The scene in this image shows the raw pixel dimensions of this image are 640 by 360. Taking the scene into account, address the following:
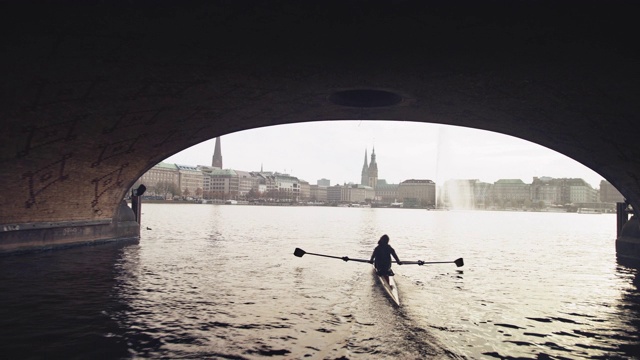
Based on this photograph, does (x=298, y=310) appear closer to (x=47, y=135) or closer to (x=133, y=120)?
(x=133, y=120)

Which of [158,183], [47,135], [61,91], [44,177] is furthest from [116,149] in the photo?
[158,183]

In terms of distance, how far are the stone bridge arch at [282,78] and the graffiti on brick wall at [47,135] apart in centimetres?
9

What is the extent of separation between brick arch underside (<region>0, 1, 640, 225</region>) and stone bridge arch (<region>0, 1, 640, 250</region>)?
0.06 metres

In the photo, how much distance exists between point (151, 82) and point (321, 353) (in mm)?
10304

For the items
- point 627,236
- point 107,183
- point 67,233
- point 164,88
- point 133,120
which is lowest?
point 67,233

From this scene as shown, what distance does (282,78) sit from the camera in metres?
14.7

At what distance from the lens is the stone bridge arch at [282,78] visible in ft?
31.6

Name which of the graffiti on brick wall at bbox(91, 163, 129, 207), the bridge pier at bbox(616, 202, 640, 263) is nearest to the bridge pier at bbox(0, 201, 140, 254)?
the graffiti on brick wall at bbox(91, 163, 129, 207)

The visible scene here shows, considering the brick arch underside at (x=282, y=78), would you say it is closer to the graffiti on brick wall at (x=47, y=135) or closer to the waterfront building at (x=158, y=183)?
the graffiti on brick wall at (x=47, y=135)

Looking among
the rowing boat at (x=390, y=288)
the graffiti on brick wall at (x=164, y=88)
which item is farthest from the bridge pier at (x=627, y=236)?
the graffiti on brick wall at (x=164, y=88)

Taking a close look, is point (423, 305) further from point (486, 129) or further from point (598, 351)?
point (486, 129)

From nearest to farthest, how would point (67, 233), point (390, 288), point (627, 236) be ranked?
point (390, 288) → point (67, 233) → point (627, 236)

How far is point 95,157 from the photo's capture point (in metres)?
21.6

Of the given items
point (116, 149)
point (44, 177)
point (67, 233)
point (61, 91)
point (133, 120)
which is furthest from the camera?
point (67, 233)
